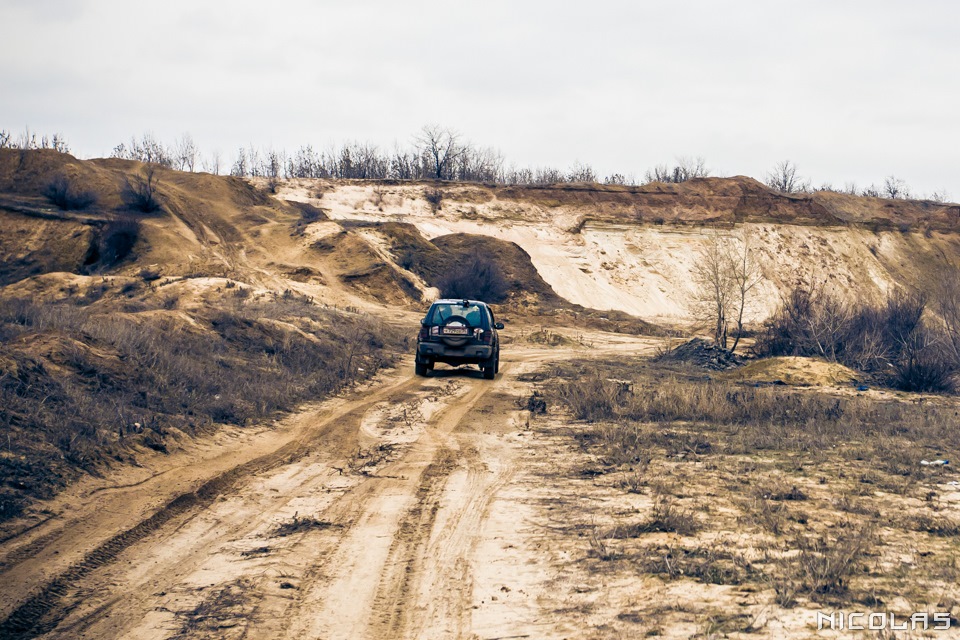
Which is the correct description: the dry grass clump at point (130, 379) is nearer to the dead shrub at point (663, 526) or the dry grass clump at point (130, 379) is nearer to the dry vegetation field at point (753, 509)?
the dry vegetation field at point (753, 509)

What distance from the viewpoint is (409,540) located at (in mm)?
6816

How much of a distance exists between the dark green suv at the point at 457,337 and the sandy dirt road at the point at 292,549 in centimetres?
757

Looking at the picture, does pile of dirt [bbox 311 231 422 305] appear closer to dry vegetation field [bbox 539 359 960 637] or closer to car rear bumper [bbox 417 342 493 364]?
car rear bumper [bbox 417 342 493 364]

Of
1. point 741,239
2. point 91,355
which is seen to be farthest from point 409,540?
point 741,239

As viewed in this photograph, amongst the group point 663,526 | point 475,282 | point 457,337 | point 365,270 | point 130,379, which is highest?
point 365,270

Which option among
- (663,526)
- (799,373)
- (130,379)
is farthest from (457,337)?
(663,526)

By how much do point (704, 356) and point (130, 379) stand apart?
60.8 feet

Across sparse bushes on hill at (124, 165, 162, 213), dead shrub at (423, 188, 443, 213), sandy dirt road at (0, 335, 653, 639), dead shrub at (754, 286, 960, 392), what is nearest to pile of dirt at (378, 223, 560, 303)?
dead shrub at (423, 188, 443, 213)

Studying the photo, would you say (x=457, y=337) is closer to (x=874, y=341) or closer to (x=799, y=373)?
(x=799, y=373)

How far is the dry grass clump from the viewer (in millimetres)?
8250

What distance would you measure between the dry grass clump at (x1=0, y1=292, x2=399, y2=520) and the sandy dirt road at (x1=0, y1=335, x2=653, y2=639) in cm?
59

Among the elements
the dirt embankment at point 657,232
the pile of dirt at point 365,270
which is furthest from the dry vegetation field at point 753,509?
the dirt embankment at point 657,232

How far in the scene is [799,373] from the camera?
783 inches

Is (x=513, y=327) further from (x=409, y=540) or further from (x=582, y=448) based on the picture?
(x=409, y=540)
